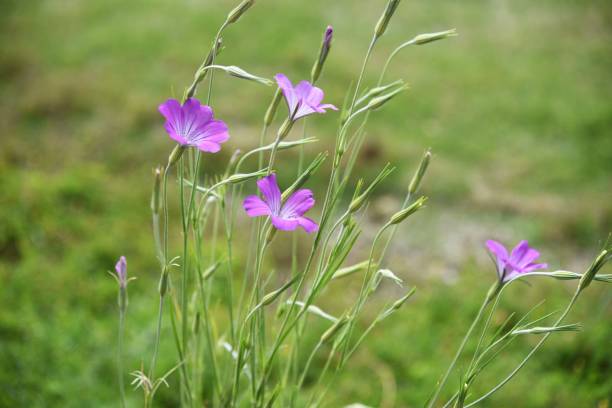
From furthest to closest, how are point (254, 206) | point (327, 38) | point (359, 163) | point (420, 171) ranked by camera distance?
point (359, 163)
point (420, 171)
point (327, 38)
point (254, 206)

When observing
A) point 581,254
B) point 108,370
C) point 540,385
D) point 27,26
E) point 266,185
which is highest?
point 266,185

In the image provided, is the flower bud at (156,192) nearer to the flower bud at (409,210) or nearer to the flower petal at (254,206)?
the flower petal at (254,206)

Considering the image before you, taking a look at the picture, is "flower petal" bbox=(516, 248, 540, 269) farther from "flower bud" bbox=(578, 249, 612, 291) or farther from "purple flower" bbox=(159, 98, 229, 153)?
"purple flower" bbox=(159, 98, 229, 153)

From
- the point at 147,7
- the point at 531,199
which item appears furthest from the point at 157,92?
the point at 531,199

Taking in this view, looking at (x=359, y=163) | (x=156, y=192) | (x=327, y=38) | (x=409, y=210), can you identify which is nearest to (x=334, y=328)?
(x=409, y=210)

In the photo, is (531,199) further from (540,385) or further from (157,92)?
(157,92)

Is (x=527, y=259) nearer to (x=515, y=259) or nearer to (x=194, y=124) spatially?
(x=515, y=259)

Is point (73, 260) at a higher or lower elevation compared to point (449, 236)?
higher

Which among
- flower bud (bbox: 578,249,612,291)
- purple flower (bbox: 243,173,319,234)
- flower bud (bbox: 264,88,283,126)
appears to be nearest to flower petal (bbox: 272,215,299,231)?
purple flower (bbox: 243,173,319,234)
